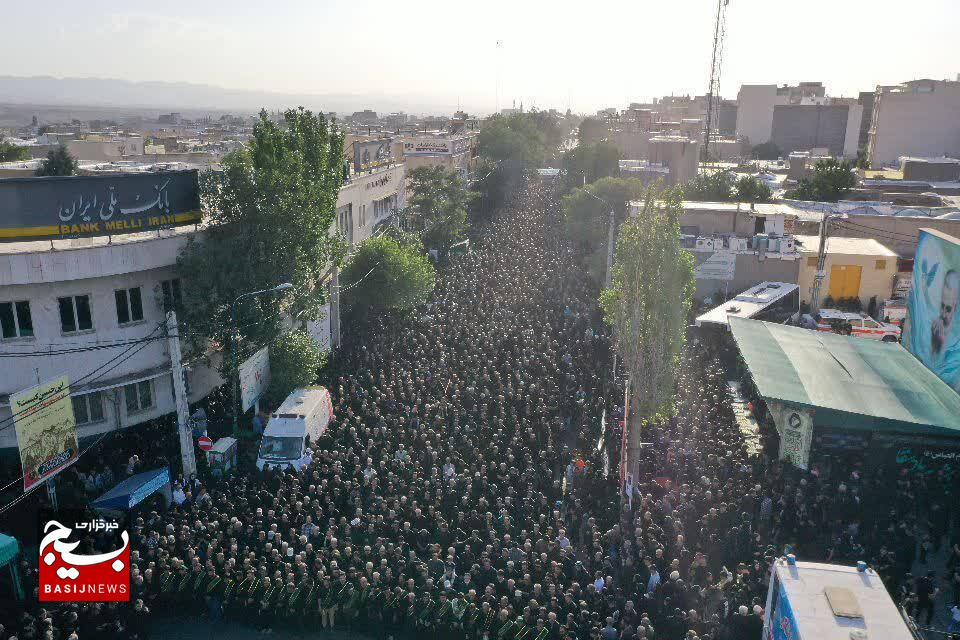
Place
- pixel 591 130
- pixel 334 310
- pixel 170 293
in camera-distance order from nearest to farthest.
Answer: pixel 170 293, pixel 334 310, pixel 591 130

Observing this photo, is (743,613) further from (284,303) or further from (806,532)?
(284,303)

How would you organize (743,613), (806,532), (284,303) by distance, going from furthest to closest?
(284,303) < (806,532) < (743,613)

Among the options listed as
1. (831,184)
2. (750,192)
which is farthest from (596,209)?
(831,184)

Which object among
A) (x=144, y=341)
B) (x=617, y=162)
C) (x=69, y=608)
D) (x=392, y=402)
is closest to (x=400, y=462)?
(x=392, y=402)

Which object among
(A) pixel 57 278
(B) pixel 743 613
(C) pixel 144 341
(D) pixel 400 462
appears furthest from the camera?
(C) pixel 144 341

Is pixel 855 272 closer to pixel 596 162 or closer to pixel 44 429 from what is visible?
pixel 44 429

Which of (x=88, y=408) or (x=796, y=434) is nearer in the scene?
(x=796, y=434)

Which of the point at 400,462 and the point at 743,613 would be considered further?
the point at 400,462
